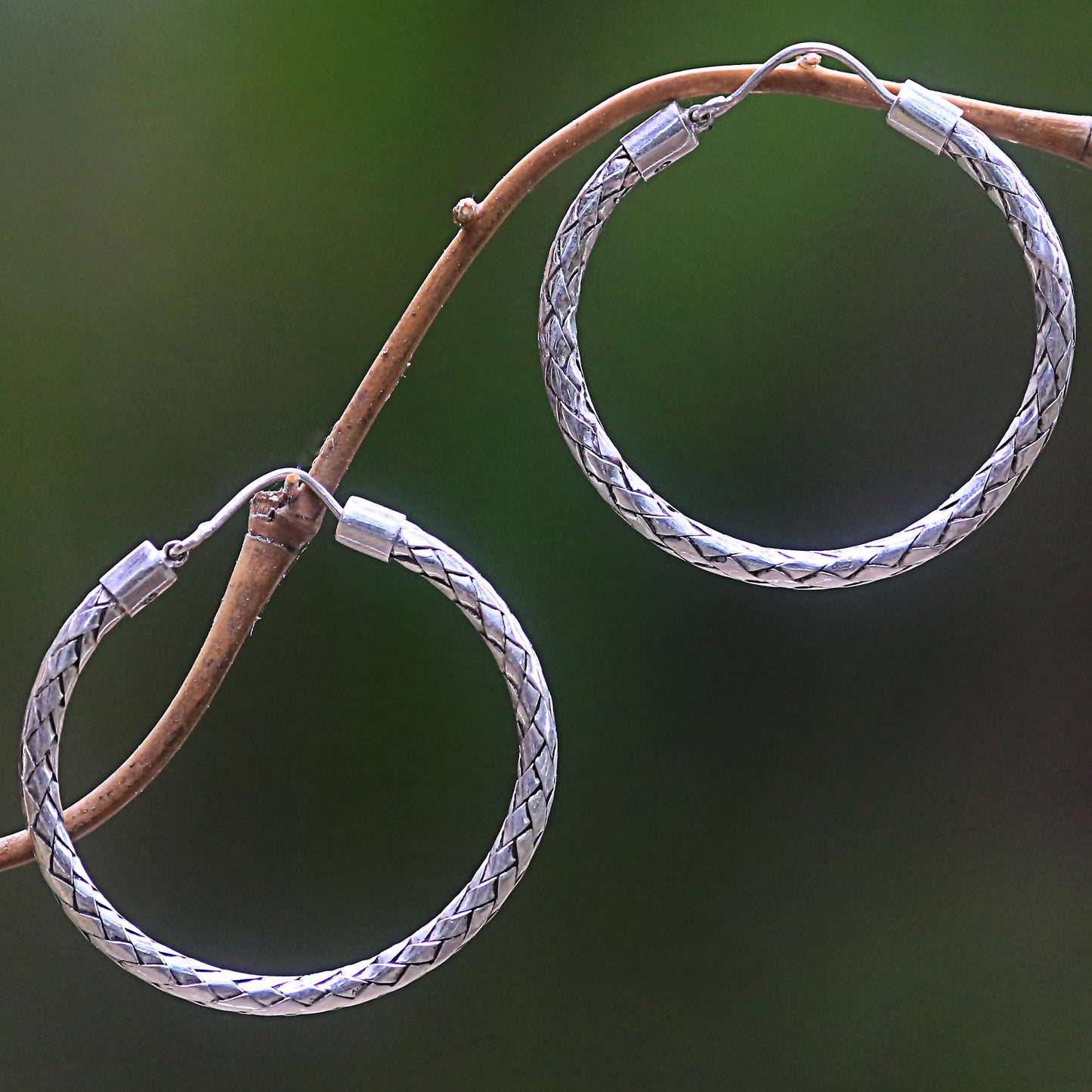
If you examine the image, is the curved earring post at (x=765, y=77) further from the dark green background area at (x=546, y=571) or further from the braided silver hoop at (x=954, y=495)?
the dark green background area at (x=546, y=571)

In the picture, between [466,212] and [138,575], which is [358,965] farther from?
[466,212]

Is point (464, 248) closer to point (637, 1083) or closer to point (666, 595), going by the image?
point (666, 595)

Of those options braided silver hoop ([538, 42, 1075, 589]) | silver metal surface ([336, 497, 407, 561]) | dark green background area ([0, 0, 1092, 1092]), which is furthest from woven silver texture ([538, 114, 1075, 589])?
dark green background area ([0, 0, 1092, 1092])

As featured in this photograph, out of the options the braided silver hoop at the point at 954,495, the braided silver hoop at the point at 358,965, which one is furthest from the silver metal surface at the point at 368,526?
the braided silver hoop at the point at 954,495

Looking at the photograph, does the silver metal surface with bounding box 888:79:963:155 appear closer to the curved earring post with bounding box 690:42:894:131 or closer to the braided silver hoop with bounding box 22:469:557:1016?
the curved earring post with bounding box 690:42:894:131

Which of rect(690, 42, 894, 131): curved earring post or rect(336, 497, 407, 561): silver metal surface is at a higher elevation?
rect(690, 42, 894, 131): curved earring post

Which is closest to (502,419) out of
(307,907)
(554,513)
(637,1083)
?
(554,513)
